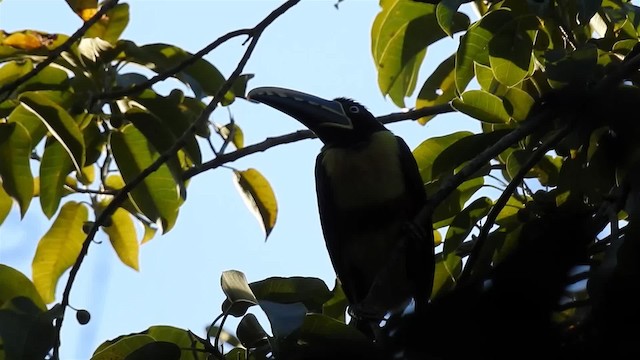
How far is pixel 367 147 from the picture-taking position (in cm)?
450

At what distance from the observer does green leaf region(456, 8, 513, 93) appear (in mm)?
3389

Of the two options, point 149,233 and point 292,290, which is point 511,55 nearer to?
point 292,290

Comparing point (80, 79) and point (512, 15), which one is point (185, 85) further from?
point (512, 15)

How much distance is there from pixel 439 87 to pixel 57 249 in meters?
1.63

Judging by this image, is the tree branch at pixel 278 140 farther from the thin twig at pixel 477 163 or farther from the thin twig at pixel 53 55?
the thin twig at pixel 477 163

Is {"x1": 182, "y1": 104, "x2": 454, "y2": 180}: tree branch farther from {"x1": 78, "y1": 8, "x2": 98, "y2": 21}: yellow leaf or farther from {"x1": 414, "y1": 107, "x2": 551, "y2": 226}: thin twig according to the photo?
{"x1": 414, "y1": 107, "x2": 551, "y2": 226}: thin twig

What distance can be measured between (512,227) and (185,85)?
129 centimetres

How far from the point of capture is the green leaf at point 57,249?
3.73m

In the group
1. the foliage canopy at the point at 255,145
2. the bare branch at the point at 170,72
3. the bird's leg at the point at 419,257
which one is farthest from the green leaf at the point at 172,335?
the bird's leg at the point at 419,257

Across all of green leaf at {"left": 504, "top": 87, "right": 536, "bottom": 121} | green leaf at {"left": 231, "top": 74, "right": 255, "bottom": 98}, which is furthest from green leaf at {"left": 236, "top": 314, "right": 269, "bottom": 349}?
green leaf at {"left": 231, "top": 74, "right": 255, "bottom": 98}

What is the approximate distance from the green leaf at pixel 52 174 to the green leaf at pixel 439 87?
141 cm

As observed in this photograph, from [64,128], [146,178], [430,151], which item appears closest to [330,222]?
[430,151]

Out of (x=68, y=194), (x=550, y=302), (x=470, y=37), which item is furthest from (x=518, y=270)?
(x=68, y=194)

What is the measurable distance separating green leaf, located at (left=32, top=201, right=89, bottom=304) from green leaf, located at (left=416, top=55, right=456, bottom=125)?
4.58 feet
